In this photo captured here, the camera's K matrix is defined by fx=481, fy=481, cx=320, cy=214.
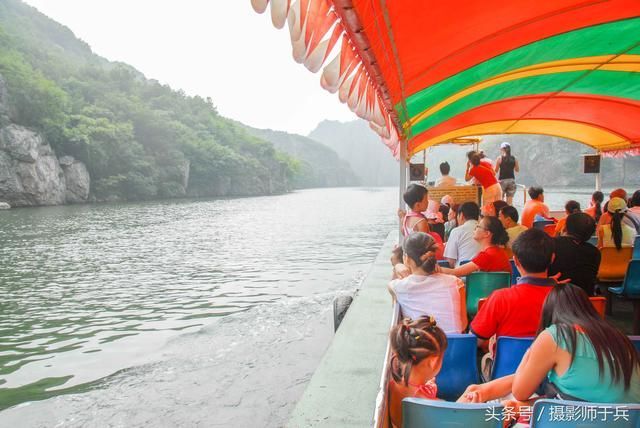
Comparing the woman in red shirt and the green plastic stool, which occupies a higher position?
the woman in red shirt

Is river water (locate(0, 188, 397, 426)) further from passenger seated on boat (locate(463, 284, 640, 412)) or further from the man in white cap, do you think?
the man in white cap

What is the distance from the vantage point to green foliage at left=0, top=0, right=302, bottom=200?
50.2 m

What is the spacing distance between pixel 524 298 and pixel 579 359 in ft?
2.50

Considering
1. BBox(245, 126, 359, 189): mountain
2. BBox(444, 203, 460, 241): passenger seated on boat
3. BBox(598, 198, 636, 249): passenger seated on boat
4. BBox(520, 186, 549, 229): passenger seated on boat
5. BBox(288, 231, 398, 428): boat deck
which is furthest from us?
BBox(245, 126, 359, 189): mountain

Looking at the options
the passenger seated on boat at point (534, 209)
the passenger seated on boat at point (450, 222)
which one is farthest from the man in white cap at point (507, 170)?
the passenger seated on boat at point (534, 209)

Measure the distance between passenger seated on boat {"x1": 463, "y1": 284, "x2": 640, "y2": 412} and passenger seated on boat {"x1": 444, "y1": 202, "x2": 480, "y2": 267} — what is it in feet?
9.91

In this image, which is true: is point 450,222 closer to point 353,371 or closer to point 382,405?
point 353,371

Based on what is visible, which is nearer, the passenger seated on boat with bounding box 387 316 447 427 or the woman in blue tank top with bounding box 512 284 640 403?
the woman in blue tank top with bounding box 512 284 640 403

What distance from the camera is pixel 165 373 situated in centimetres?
676

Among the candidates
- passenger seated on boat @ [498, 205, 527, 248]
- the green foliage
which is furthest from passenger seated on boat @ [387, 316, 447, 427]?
the green foliage

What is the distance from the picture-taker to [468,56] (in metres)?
4.35

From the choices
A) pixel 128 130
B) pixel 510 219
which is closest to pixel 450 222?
pixel 510 219

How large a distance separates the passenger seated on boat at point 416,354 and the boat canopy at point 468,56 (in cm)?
138

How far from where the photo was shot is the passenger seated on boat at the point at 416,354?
2008 millimetres
